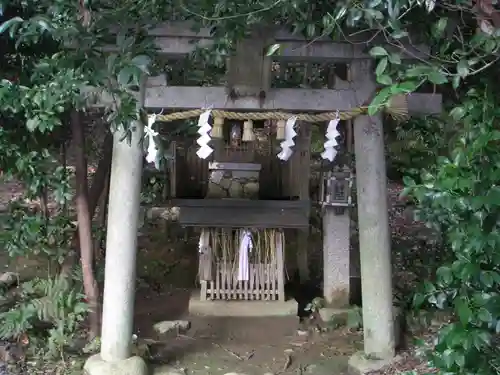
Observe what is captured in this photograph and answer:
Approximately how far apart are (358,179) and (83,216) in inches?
89.8

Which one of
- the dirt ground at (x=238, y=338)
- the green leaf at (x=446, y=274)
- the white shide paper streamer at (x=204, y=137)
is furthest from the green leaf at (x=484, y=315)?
the white shide paper streamer at (x=204, y=137)

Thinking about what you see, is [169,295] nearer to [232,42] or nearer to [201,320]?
[201,320]

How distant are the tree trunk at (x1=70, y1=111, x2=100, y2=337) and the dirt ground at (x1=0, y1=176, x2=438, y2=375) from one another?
31.1 inches

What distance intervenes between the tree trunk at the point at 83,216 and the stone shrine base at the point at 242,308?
4.89 ft

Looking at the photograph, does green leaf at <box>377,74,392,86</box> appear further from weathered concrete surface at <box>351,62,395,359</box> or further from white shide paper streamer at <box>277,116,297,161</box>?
weathered concrete surface at <box>351,62,395,359</box>

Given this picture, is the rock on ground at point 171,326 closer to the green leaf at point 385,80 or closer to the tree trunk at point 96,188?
the tree trunk at point 96,188

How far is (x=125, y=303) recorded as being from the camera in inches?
189

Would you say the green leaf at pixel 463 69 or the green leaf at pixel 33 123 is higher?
the green leaf at pixel 33 123

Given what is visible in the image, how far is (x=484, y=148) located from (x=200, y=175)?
5.46 m

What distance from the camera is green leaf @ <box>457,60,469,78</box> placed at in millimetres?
2471

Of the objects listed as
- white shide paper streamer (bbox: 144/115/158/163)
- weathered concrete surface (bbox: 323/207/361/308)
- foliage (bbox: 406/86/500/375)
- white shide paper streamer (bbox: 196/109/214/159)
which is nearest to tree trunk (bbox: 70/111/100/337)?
white shide paper streamer (bbox: 144/115/158/163)

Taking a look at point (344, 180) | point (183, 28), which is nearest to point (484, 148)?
point (183, 28)

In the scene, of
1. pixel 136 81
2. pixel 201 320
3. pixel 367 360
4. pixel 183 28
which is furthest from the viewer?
pixel 201 320

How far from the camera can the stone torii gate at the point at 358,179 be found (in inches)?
185
